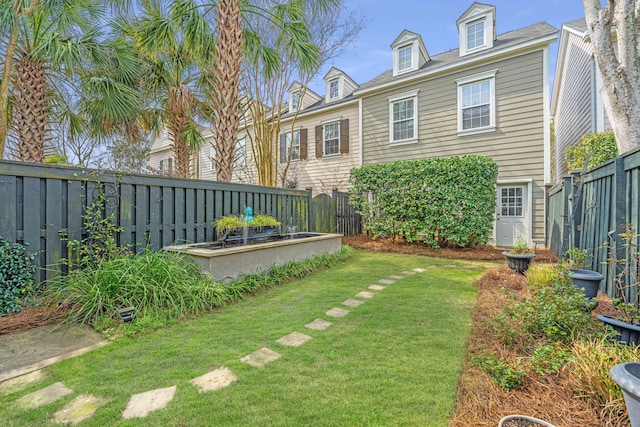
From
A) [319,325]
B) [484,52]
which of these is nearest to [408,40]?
[484,52]

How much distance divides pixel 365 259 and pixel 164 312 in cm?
427

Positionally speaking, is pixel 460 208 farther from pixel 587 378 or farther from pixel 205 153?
pixel 205 153

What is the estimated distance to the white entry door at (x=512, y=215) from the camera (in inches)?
307

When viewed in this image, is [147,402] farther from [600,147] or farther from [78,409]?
[600,147]

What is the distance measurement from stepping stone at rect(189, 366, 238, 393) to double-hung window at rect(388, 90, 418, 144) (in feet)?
29.8

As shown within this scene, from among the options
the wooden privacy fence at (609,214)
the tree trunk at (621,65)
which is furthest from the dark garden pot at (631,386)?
the tree trunk at (621,65)

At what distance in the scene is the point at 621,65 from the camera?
3912 mm

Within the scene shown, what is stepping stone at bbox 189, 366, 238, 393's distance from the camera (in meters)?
1.82

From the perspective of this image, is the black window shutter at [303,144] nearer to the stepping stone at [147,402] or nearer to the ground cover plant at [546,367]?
the ground cover plant at [546,367]

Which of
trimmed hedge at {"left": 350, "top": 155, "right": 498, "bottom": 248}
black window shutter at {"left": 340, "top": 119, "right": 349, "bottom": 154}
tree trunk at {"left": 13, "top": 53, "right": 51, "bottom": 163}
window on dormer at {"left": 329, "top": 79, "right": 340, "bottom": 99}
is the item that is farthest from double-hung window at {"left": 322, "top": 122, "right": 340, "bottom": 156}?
tree trunk at {"left": 13, "top": 53, "right": 51, "bottom": 163}

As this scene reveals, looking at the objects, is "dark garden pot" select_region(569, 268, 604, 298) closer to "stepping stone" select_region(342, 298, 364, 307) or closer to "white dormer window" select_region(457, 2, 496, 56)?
"stepping stone" select_region(342, 298, 364, 307)

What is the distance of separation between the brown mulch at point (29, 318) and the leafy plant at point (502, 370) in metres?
3.72

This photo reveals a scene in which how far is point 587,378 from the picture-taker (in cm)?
158

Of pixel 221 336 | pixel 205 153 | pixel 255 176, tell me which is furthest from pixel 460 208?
pixel 205 153
